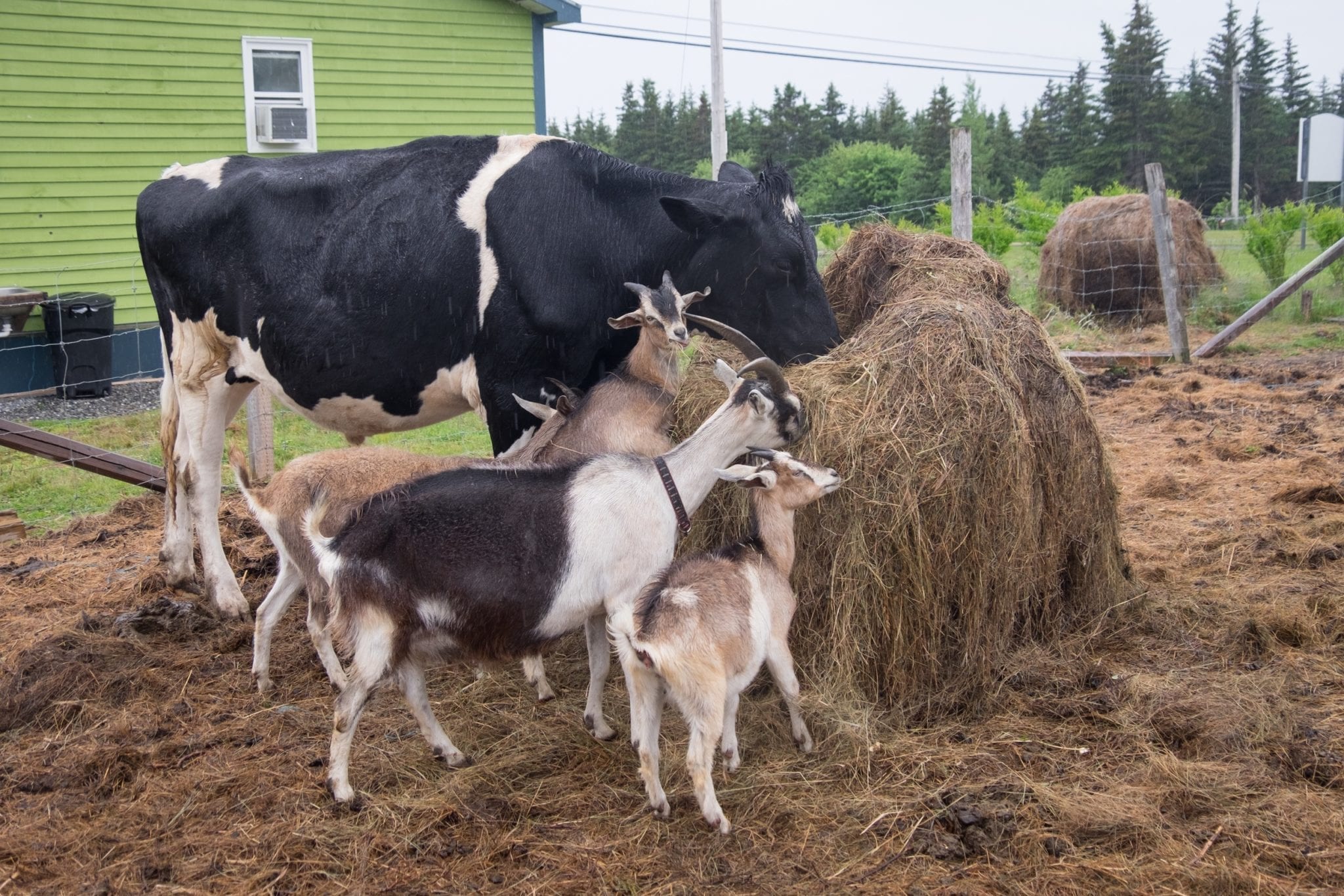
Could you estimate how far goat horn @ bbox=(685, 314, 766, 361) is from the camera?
5332 mm

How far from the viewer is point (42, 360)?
14.4 m

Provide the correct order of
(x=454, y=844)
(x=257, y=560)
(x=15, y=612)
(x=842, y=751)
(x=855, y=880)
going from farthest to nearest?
(x=257, y=560), (x=15, y=612), (x=842, y=751), (x=454, y=844), (x=855, y=880)

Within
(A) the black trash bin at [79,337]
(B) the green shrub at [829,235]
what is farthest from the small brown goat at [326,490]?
(B) the green shrub at [829,235]

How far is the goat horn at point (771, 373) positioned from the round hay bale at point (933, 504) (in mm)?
231

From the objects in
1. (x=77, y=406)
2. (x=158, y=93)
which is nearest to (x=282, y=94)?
(x=158, y=93)

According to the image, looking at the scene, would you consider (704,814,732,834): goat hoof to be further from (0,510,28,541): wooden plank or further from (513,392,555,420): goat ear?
(0,510,28,541): wooden plank

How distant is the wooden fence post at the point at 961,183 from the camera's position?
10.4 m

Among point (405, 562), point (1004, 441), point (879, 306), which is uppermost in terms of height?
point (879, 306)

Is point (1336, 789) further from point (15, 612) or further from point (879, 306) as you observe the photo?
point (15, 612)

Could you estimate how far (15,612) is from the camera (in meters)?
6.81

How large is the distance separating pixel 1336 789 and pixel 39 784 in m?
5.02

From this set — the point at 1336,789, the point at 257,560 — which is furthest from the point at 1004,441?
the point at 257,560

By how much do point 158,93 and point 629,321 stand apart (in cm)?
1202

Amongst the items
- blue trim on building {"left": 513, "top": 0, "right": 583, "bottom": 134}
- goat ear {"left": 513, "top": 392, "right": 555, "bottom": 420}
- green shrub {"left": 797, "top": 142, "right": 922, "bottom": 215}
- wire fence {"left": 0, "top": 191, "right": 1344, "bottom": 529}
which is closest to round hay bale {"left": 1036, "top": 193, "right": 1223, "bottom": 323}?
wire fence {"left": 0, "top": 191, "right": 1344, "bottom": 529}
